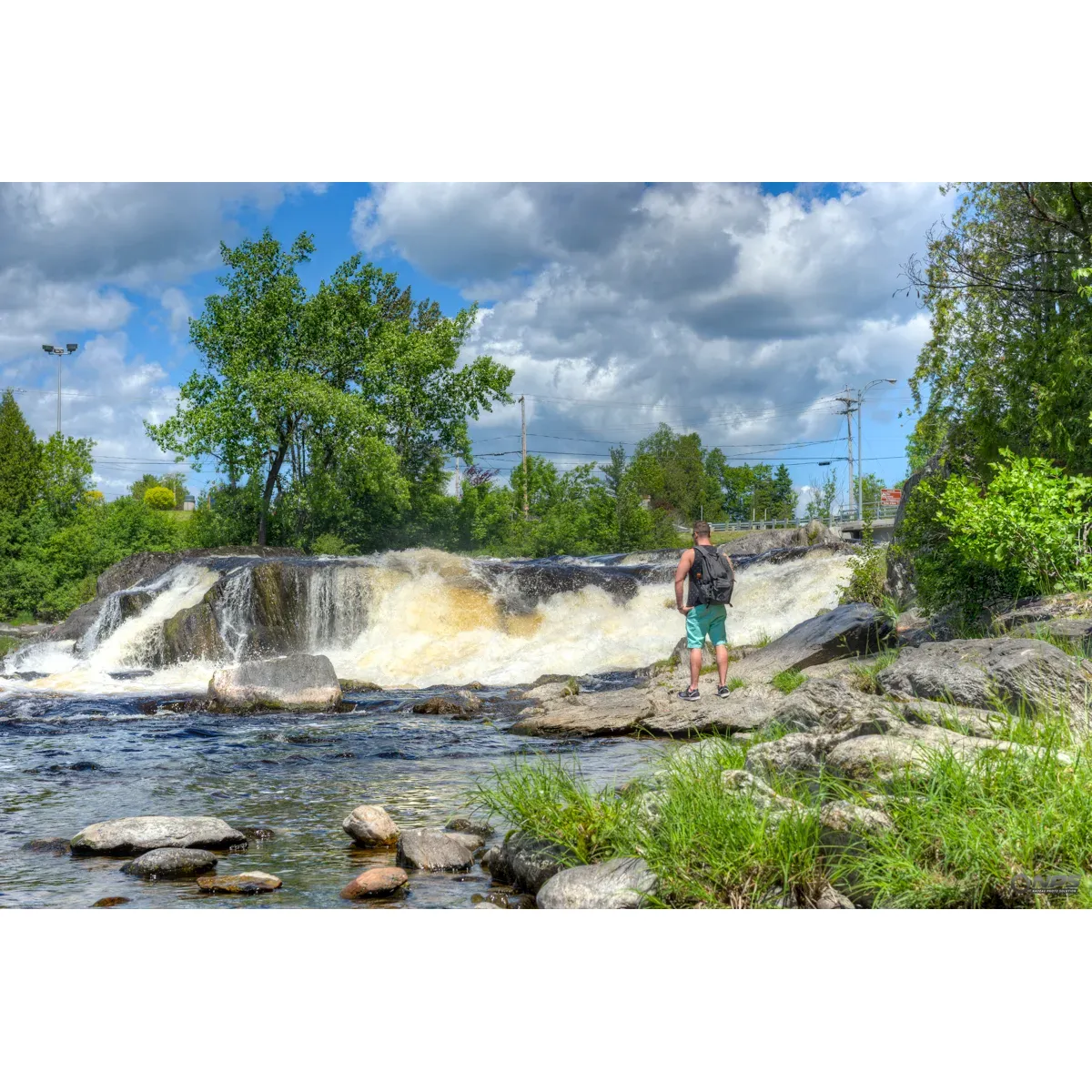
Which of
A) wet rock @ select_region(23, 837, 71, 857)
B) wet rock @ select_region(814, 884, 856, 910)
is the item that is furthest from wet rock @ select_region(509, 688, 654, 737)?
wet rock @ select_region(814, 884, 856, 910)

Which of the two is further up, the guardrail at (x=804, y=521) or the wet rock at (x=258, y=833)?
the guardrail at (x=804, y=521)

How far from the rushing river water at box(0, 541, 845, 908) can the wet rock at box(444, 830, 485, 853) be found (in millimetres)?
283

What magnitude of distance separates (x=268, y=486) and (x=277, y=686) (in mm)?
15003

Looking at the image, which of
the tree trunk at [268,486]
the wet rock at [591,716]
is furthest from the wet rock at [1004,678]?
the tree trunk at [268,486]

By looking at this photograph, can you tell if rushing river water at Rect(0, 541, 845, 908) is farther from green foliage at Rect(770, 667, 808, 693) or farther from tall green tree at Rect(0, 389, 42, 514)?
tall green tree at Rect(0, 389, 42, 514)

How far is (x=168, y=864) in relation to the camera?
4.45 meters

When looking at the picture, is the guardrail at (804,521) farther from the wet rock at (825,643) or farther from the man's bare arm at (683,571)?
the man's bare arm at (683,571)

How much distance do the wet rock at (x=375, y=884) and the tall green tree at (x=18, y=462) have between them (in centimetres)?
2429

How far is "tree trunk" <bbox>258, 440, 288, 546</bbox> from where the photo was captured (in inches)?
982

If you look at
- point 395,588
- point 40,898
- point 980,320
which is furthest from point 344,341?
point 40,898

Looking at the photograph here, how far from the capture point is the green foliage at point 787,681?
891 centimetres

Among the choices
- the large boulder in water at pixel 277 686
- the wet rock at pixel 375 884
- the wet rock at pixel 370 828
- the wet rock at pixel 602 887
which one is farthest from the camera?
the large boulder in water at pixel 277 686

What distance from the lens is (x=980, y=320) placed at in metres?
8.91

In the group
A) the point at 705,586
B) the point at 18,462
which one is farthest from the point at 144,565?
the point at 705,586
